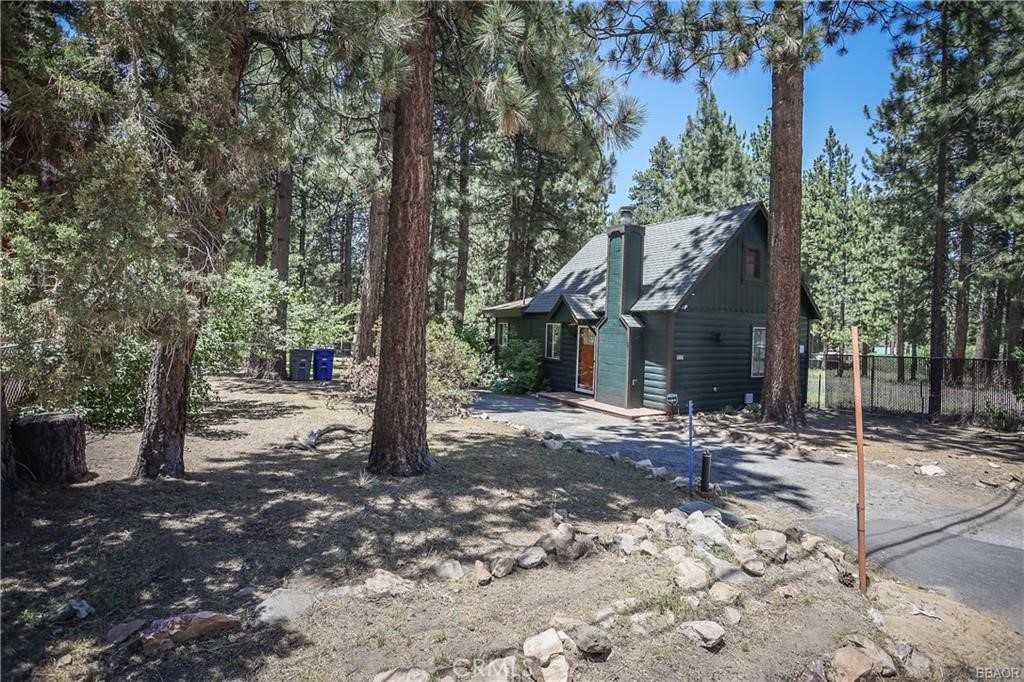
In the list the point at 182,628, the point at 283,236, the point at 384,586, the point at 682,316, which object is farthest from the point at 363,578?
the point at 283,236

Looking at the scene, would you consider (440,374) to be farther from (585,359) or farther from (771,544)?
(771,544)

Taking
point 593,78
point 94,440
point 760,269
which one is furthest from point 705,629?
point 760,269

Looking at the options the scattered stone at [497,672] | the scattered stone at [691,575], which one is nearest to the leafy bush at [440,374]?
the scattered stone at [691,575]

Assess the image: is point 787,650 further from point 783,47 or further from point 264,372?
point 264,372

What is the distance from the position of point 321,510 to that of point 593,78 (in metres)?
6.49

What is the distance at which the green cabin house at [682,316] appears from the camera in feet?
43.3

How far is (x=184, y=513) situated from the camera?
478 centimetres

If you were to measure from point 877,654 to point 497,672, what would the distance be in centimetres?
230

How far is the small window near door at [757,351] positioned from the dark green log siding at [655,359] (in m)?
3.19

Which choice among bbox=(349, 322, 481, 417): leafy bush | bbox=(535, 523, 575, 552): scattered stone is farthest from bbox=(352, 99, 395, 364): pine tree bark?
bbox=(535, 523, 575, 552): scattered stone

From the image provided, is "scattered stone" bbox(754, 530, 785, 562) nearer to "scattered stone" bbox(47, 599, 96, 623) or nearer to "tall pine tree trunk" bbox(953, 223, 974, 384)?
"scattered stone" bbox(47, 599, 96, 623)

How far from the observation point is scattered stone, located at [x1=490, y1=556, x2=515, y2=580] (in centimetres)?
388

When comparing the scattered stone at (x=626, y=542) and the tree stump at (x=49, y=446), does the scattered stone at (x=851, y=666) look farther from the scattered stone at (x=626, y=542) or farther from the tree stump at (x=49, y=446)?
the tree stump at (x=49, y=446)

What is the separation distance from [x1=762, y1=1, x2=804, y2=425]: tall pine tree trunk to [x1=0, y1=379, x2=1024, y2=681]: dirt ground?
20.2 ft
